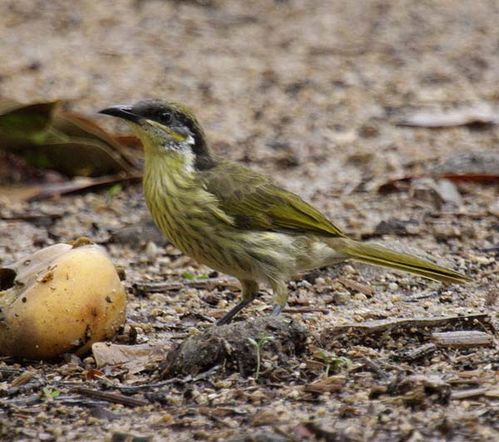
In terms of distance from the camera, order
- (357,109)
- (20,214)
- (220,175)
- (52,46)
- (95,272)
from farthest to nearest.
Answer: (52,46) → (357,109) → (20,214) → (220,175) → (95,272)

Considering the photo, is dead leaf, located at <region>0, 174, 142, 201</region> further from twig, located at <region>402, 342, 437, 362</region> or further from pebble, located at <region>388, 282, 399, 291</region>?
twig, located at <region>402, 342, 437, 362</region>

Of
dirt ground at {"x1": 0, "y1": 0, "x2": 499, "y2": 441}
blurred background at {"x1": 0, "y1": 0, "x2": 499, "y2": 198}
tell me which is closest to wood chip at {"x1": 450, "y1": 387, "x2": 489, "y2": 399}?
dirt ground at {"x1": 0, "y1": 0, "x2": 499, "y2": 441}

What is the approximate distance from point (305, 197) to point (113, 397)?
3.78 metres

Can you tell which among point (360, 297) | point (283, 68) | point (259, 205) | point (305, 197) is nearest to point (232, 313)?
point (259, 205)

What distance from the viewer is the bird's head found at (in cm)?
638

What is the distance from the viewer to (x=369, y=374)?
16.2ft

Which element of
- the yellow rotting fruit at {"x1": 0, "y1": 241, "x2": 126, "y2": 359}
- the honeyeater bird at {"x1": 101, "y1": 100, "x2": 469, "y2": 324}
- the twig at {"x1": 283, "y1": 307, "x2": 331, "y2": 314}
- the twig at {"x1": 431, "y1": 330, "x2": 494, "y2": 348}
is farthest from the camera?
the twig at {"x1": 283, "y1": 307, "x2": 331, "y2": 314}

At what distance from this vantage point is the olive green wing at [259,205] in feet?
20.2

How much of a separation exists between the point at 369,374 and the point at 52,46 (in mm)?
7511

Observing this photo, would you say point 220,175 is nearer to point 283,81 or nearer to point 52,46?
point 283,81

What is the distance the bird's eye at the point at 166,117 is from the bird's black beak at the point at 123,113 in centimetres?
12

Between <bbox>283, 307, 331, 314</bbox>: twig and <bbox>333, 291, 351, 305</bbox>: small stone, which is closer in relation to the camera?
<bbox>283, 307, 331, 314</bbox>: twig

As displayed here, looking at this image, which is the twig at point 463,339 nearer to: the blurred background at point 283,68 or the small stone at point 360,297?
the small stone at point 360,297

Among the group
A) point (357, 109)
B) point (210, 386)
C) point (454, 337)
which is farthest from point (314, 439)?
point (357, 109)
